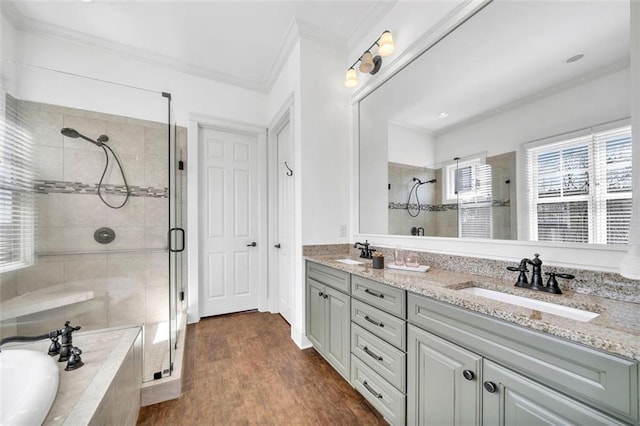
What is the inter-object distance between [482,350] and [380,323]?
56 cm

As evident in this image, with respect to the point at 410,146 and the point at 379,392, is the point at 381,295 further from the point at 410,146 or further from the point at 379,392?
the point at 410,146

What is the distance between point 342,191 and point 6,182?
2.71 meters

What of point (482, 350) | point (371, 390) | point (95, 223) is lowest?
point (371, 390)

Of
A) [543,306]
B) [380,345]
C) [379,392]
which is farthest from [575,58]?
[379,392]

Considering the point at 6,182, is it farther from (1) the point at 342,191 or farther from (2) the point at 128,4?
(1) the point at 342,191

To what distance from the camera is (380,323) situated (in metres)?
1.42

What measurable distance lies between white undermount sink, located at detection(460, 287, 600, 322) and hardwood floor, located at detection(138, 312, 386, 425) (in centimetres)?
98

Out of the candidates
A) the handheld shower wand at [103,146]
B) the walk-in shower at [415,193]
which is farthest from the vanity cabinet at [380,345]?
the handheld shower wand at [103,146]

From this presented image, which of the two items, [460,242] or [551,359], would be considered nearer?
[551,359]

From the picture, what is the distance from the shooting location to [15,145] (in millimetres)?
1925

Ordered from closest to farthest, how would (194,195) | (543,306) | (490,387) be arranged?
1. (490,387)
2. (543,306)
3. (194,195)

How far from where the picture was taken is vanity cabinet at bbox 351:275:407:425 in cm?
128

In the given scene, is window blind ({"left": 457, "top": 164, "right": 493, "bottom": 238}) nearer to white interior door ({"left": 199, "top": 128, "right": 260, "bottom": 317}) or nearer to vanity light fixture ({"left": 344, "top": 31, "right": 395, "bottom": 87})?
vanity light fixture ({"left": 344, "top": 31, "right": 395, "bottom": 87})

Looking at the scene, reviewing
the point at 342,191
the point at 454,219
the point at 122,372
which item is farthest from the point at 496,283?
the point at 122,372
